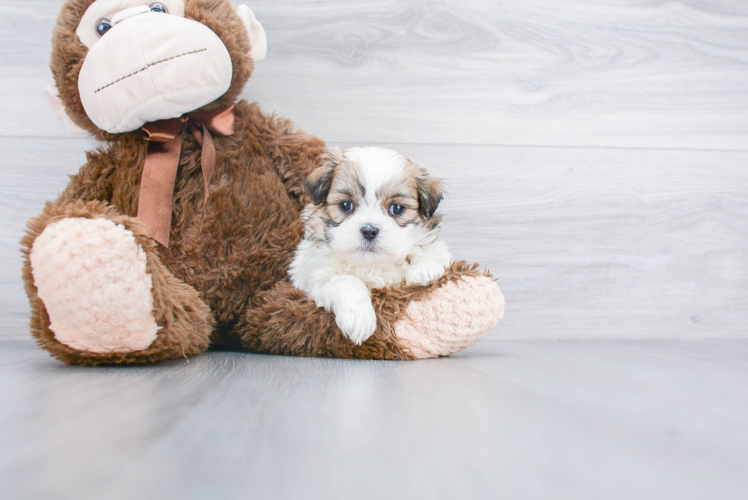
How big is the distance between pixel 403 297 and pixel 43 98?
1.19 meters

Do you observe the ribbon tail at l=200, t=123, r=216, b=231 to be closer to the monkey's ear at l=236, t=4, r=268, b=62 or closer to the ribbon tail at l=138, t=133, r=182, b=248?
the ribbon tail at l=138, t=133, r=182, b=248

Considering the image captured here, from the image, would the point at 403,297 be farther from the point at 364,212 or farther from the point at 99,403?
the point at 99,403

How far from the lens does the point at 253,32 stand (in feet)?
3.92

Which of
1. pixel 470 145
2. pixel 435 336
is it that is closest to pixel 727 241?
pixel 470 145

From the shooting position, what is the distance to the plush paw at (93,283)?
2.60 feet

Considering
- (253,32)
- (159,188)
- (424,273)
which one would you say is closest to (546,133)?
(424,273)

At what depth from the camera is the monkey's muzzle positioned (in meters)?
0.95

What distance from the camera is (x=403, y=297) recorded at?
1000 mm

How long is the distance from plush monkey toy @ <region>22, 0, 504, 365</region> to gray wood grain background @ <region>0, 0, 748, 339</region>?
313mm

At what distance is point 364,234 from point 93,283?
0.49 metres

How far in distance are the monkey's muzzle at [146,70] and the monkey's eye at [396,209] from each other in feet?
1.53

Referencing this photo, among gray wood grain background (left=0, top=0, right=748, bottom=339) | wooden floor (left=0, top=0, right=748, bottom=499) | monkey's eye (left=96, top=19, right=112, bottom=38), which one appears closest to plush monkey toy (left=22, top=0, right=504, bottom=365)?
monkey's eye (left=96, top=19, right=112, bottom=38)

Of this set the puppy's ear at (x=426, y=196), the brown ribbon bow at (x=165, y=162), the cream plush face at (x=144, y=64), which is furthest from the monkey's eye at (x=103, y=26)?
the puppy's ear at (x=426, y=196)

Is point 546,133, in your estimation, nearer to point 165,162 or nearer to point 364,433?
point 165,162
